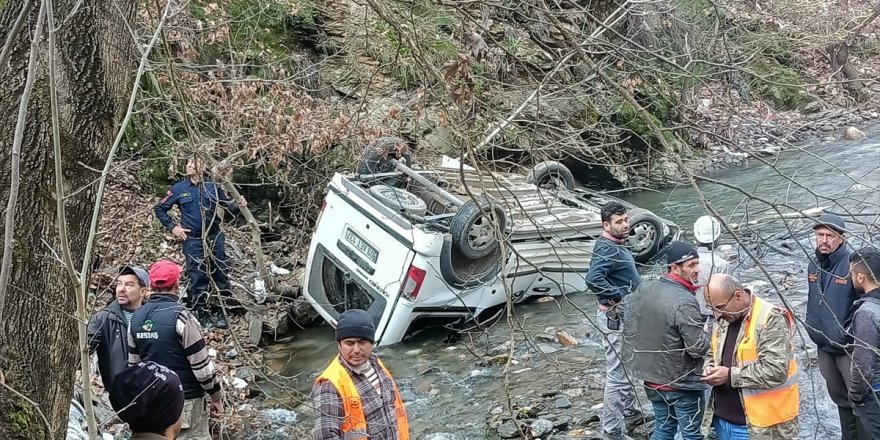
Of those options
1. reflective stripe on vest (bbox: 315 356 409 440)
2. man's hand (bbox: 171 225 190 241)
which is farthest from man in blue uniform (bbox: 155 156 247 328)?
reflective stripe on vest (bbox: 315 356 409 440)

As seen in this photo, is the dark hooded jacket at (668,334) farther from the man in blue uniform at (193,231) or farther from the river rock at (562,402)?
the man in blue uniform at (193,231)

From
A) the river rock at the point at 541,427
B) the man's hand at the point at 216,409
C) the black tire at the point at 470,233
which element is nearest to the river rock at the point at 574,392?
the river rock at the point at 541,427

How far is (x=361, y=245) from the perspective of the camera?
22.0ft

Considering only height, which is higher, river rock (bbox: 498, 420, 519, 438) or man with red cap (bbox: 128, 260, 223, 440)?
man with red cap (bbox: 128, 260, 223, 440)

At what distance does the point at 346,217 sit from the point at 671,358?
10.8 feet

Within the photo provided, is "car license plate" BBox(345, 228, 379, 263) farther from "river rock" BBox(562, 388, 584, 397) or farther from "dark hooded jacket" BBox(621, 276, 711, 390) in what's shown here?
"dark hooded jacket" BBox(621, 276, 711, 390)

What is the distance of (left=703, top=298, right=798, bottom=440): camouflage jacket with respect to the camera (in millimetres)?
3891

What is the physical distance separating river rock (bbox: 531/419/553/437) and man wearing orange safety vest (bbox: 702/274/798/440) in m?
1.80

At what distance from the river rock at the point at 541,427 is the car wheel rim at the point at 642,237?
2.48 metres

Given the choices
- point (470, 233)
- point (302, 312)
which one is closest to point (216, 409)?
point (470, 233)

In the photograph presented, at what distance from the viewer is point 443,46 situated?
936 cm

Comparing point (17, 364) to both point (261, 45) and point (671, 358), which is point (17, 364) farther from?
point (261, 45)

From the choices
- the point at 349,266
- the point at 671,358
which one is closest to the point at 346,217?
the point at 349,266

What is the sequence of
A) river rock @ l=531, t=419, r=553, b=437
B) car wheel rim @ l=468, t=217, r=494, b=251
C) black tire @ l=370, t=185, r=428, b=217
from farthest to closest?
black tire @ l=370, t=185, r=428, b=217 < car wheel rim @ l=468, t=217, r=494, b=251 < river rock @ l=531, t=419, r=553, b=437
